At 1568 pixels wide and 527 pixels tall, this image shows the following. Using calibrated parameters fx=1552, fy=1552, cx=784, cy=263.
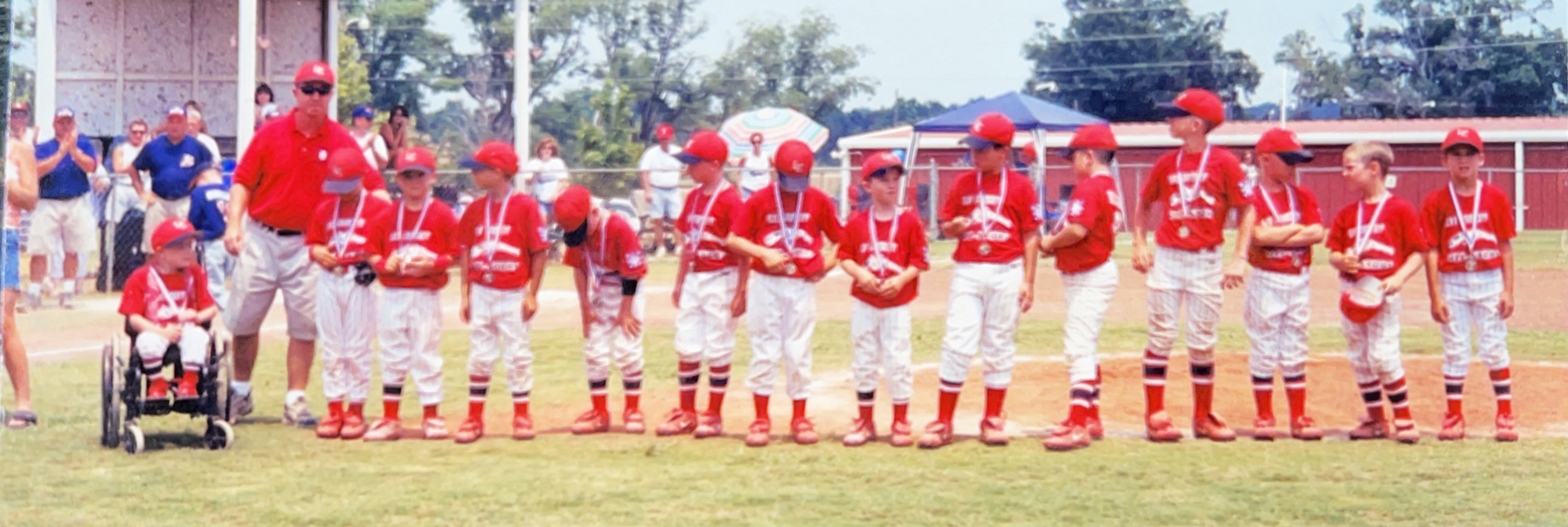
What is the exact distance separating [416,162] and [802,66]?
5039 cm

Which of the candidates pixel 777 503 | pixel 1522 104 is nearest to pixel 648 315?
pixel 777 503

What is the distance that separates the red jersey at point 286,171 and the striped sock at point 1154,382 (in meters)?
4.36

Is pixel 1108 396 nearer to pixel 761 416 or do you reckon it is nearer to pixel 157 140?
pixel 761 416

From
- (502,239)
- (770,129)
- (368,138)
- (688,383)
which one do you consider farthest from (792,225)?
(770,129)

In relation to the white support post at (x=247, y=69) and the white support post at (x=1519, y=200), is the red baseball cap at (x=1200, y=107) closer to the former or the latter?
the white support post at (x=247, y=69)

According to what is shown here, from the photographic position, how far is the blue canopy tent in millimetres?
26500

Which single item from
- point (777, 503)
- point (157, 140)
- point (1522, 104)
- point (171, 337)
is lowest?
point (777, 503)

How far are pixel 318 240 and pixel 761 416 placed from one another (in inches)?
98.7

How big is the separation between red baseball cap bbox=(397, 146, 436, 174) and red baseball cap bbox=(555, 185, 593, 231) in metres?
0.68

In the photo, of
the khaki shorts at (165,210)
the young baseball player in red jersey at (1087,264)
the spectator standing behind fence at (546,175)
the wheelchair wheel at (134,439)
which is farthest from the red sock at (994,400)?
the spectator standing behind fence at (546,175)

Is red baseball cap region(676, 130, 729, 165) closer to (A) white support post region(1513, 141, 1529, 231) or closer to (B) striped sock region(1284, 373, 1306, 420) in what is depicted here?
(B) striped sock region(1284, 373, 1306, 420)

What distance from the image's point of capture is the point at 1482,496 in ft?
21.3

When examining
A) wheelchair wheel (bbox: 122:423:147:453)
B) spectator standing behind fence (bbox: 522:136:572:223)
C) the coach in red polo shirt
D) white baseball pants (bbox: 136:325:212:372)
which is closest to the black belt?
the coach in red polo shirt

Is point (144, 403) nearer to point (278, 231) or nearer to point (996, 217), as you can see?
point (278, 231)
